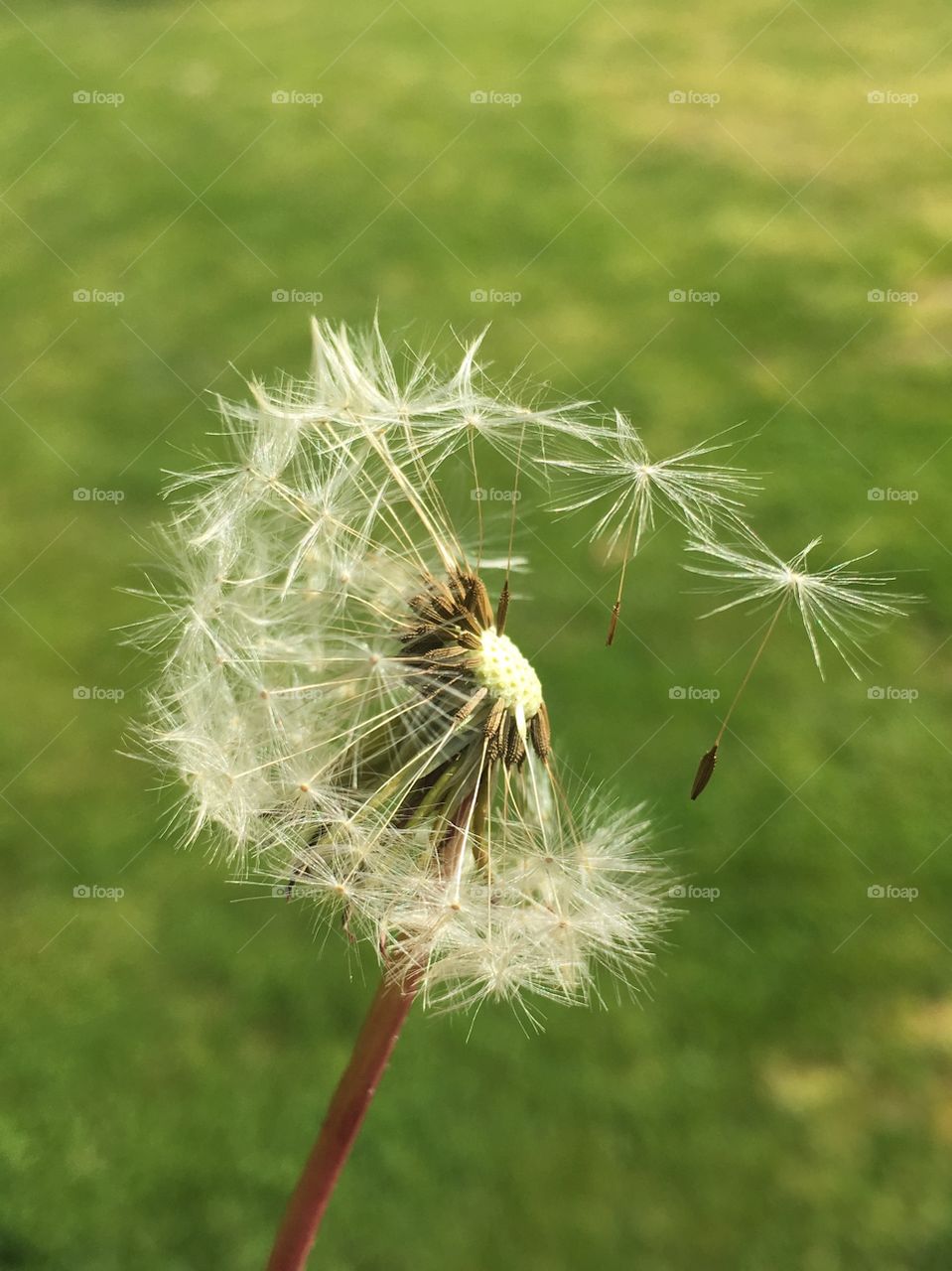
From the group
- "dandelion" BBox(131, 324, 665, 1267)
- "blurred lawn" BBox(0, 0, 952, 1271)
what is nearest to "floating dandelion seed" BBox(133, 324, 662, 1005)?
"dandelion" BBox(131, 324, 665, 1267)

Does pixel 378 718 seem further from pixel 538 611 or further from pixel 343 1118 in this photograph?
pixel 538 611

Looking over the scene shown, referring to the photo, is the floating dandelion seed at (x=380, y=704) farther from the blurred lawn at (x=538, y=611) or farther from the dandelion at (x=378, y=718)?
the blurred lawn at (x=538, y=611)

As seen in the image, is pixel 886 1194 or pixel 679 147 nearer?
pixel 886 1194

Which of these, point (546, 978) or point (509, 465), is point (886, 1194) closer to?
point (546, 978)

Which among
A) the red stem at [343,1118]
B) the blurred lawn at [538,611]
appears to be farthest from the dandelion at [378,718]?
the blurred lawn at [538,611]

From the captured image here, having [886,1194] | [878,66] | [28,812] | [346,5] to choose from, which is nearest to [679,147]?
[878,66]
